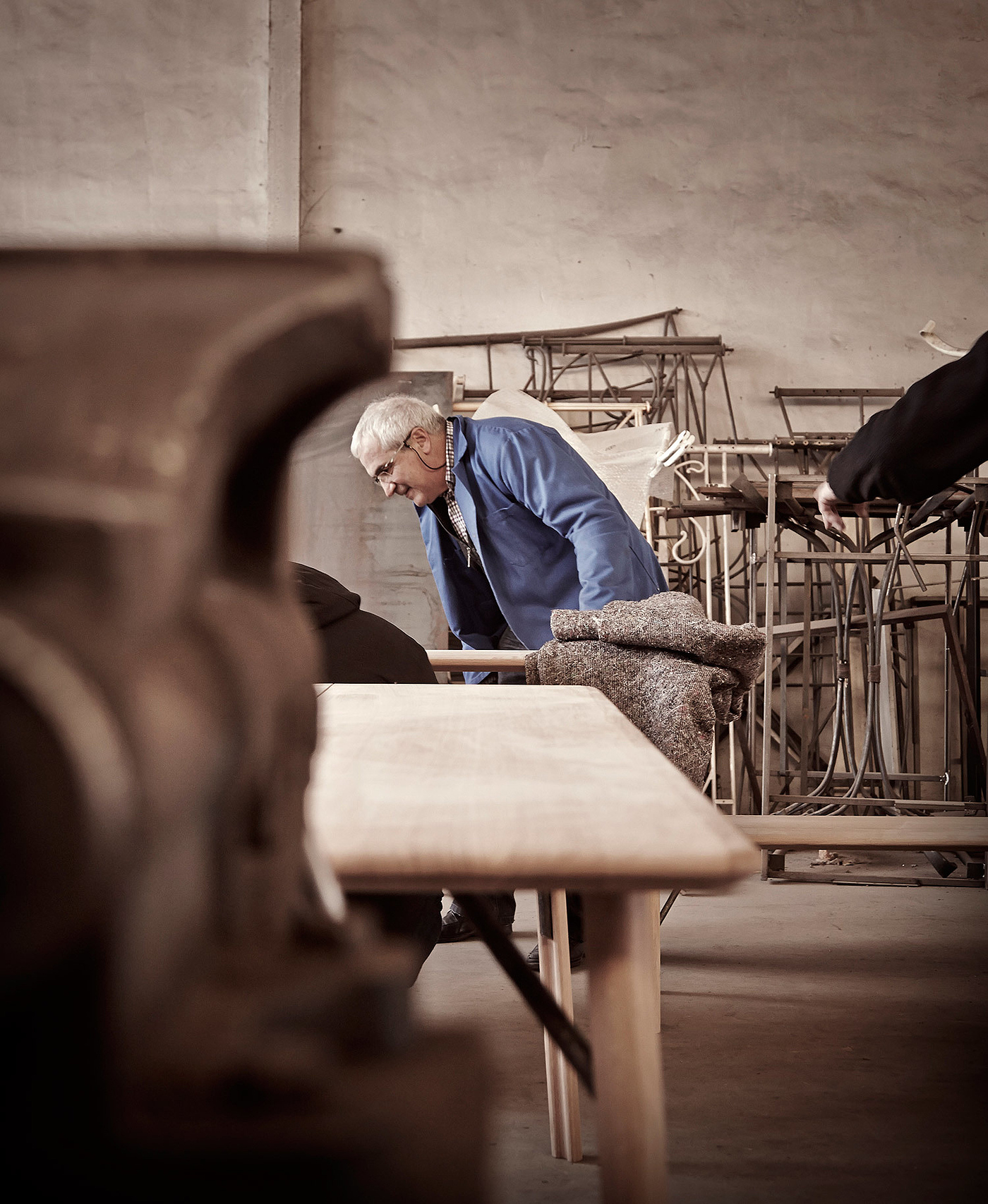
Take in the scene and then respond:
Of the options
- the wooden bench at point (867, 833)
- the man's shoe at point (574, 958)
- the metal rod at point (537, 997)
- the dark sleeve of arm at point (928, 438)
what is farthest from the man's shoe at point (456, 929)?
the metal rod at point (537, 997)

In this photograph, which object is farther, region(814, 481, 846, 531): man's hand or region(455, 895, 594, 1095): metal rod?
region(814, 481, 846, 531): man's hand

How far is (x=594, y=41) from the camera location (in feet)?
20.1

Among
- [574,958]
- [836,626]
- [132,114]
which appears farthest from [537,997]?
[132,114]

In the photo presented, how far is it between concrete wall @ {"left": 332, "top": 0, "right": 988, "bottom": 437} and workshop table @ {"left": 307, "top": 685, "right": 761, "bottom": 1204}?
5.37m

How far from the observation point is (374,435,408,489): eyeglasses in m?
2.96

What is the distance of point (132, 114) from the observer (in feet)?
20.1

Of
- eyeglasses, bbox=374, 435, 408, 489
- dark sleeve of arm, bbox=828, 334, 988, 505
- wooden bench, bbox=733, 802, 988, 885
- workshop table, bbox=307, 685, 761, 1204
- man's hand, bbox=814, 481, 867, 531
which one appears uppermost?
eyeglasses, bbox=374, 435, 408, 489

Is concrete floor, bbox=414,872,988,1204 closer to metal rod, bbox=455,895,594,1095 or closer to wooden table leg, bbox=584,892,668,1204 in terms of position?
metal rod, bbox=455,895,594,1095

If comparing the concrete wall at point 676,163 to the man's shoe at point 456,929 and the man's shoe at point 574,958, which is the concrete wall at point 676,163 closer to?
the man's shoe at point 456,929

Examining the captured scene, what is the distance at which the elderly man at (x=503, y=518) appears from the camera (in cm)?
275

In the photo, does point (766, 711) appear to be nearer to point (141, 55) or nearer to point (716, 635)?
point (716, 635)

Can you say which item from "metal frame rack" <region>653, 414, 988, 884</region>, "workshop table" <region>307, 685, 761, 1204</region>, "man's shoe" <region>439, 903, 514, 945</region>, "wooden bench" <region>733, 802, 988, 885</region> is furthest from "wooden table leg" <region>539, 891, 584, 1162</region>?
"metal frame rack" <region>653, 414, 988, 884</region>

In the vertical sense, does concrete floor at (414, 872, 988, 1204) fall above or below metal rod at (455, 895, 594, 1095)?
below

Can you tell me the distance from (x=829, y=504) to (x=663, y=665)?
482mm
